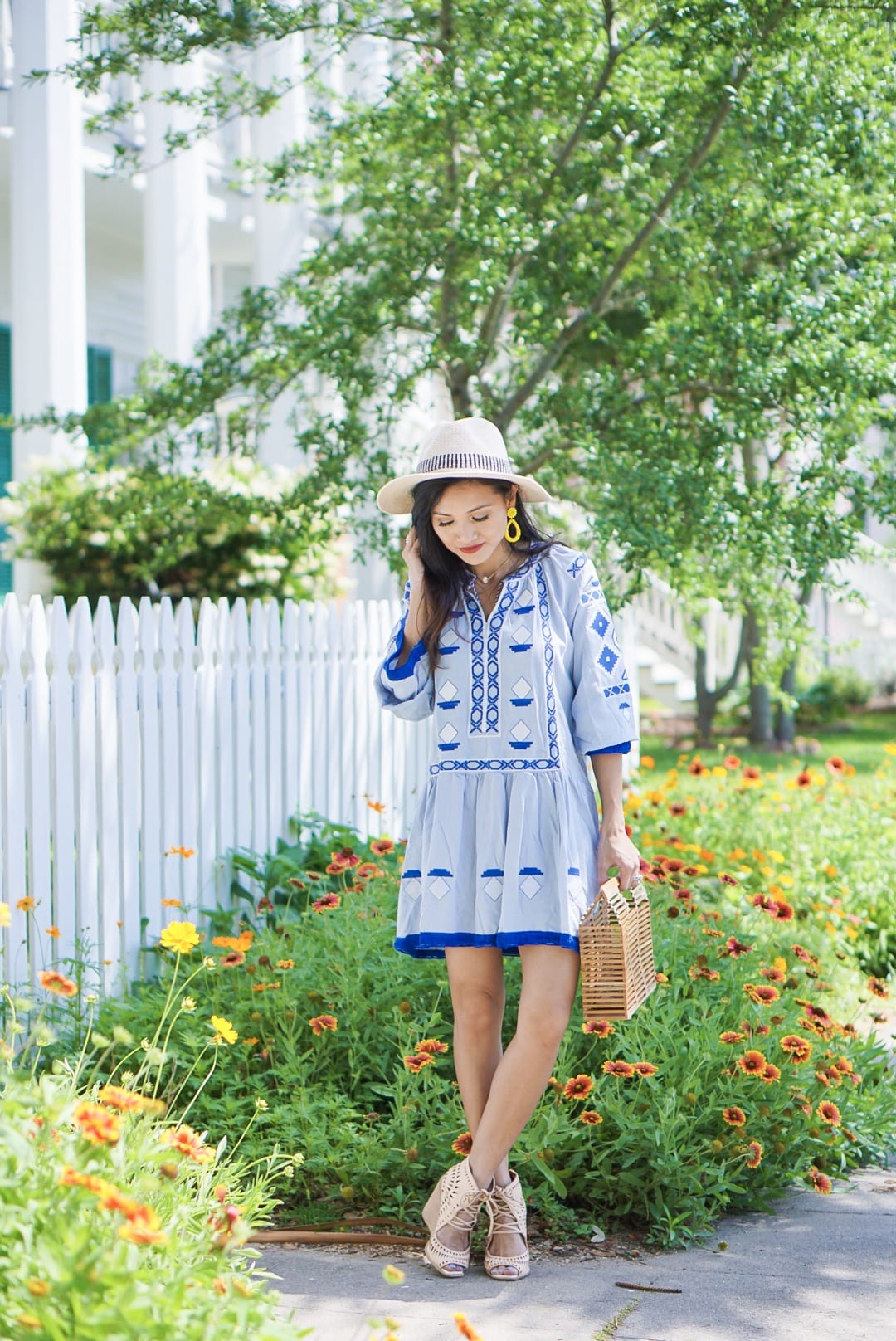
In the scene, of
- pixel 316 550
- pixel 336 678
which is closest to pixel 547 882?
pixel 336 678

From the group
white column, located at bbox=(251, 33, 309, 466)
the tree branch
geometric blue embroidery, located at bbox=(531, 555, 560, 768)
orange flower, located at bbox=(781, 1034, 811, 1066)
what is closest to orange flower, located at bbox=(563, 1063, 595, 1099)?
orange flower, located at bbox=(781, 1034, 811, 1066)

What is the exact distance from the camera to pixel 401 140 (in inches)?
222

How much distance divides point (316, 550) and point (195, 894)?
4.22m

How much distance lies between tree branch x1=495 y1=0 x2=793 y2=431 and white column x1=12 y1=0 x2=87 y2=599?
10.6ft

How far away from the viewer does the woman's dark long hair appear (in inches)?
118

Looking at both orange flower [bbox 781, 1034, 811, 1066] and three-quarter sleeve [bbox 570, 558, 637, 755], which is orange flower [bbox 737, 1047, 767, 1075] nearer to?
orange flower [bbox 781, 1034, 811, 1066]

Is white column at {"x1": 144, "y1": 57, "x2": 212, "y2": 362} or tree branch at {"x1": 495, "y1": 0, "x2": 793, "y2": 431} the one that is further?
white column at {"x1": 144, "y1": 57, "x2": 212, "y2": 362}

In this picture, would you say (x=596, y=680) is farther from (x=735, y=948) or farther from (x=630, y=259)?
(x=630, y=259)

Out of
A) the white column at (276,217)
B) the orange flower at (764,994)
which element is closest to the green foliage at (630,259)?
the orange flower at (764,994)

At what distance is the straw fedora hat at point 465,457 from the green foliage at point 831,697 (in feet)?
35.6

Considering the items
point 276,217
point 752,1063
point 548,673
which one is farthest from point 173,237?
point 752,1063

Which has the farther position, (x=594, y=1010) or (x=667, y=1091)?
(x=667, y=1091)

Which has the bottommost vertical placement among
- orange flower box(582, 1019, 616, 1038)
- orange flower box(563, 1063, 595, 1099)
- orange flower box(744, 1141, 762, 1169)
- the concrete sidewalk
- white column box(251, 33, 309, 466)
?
the concrete sidewalk

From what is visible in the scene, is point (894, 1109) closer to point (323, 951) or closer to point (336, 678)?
point (323, 951)
